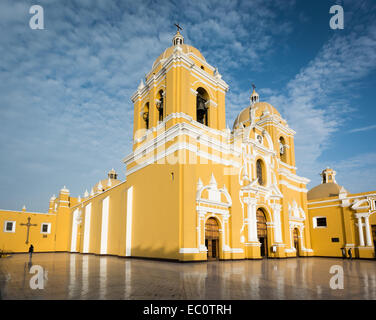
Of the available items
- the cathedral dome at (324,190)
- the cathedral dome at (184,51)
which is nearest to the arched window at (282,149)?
the cathedral dome at (324,190)

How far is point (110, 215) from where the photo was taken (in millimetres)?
21656

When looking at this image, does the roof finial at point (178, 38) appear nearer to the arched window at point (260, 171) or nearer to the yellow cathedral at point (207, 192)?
the yellow cathedral at point (207, 192)

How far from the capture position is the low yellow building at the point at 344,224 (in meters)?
20.3

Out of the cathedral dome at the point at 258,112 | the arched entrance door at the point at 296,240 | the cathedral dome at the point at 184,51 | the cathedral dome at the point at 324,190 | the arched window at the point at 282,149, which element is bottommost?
the arched entrance door at the point at 296,240

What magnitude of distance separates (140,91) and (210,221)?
430 inches

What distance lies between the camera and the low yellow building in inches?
800

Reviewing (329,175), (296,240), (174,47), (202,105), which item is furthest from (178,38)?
(329,175)

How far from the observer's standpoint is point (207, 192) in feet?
49.5

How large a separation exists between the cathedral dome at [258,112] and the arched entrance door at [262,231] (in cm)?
853

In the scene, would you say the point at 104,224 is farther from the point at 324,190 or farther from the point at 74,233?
the point at 324,190

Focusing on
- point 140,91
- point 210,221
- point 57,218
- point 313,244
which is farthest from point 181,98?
point 57,218

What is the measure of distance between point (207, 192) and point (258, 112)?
12.8 m

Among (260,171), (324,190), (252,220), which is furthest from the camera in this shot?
(324,190)
